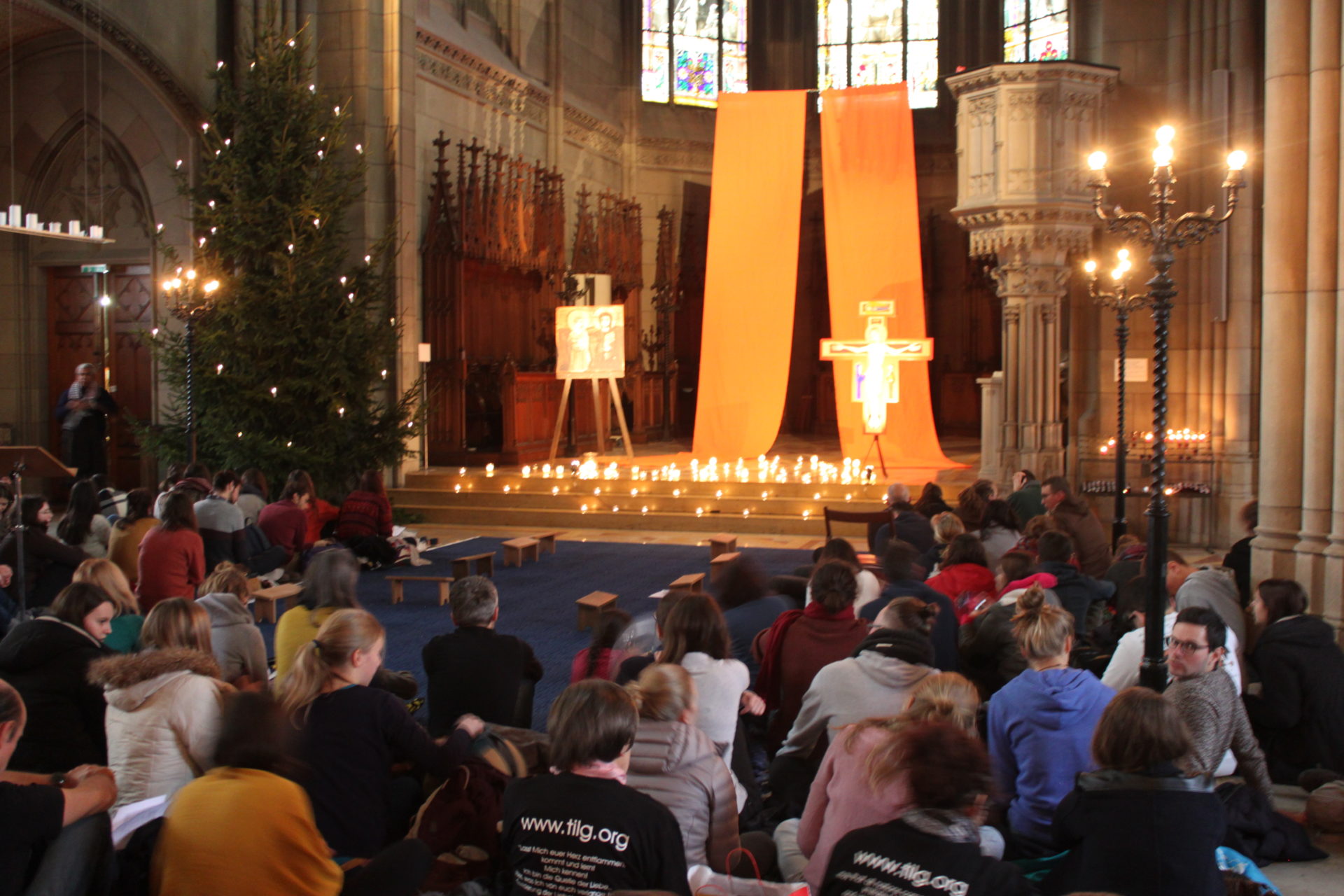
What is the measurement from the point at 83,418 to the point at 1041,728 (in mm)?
9713

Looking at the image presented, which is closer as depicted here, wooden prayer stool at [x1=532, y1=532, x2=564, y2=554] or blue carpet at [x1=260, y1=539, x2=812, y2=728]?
blue carpet at [x1=260, y1=539, x2=812, y2=728]

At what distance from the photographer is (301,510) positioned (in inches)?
329

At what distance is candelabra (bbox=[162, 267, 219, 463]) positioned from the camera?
994 centimetres

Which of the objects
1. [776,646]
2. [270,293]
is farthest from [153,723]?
[270,293]

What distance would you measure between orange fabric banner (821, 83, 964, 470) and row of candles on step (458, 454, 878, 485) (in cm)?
95

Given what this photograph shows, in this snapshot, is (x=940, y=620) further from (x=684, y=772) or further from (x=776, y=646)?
(x=684, y=772)

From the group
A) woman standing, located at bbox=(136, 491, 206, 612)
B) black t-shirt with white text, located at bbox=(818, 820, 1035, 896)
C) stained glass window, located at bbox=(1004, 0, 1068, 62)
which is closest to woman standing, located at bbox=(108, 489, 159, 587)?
woman standing, located at bbox=(136, 491, 206, 612)

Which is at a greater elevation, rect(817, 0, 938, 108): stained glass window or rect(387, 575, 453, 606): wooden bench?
rect(817, 0, 938, 108): stained glass window

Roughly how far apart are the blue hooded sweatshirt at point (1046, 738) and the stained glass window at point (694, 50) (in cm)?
1725

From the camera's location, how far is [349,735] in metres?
3.22

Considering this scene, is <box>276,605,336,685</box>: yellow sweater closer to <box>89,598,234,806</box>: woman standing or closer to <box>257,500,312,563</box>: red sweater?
<box>89,598,234,806</box>: woman standing

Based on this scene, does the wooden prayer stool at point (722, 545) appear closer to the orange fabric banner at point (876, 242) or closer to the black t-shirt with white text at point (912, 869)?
the orange fabric banner at point (876, 242)

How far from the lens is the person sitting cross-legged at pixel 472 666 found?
13.5 feet

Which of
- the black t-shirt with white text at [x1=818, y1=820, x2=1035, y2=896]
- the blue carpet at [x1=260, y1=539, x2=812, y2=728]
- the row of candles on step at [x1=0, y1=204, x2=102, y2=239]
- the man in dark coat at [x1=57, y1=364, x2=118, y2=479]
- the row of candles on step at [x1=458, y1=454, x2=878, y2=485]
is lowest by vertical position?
the blue carpet at [x1=260, y1=539, x2=812, y2=728]
